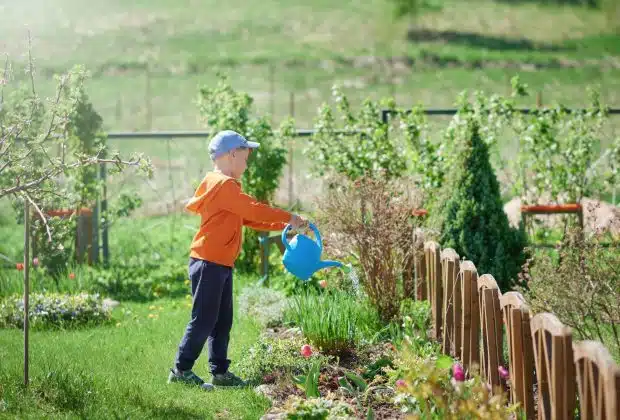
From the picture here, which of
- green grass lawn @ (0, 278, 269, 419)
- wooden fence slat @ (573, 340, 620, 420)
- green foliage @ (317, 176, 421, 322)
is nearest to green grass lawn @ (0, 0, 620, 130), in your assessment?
green grass lawn @ (0, 278, 269, 419)

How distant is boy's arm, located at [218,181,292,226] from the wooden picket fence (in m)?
1.14

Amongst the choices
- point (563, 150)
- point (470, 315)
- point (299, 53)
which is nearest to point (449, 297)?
point (470, 315)

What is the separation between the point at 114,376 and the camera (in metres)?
5.72

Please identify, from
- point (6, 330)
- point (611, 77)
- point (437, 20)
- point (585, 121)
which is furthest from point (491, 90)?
point (6, 330)

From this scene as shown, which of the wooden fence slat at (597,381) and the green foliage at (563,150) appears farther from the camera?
the green foliage at (563,150)

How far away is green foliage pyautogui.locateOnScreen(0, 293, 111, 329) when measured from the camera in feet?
24.3

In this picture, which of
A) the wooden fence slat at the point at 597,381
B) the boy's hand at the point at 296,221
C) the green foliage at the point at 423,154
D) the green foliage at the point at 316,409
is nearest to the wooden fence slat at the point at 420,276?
the boy's hand at the point at 296,221

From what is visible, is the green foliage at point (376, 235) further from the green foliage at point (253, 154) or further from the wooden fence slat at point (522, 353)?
the green foliage at point (253, 154)

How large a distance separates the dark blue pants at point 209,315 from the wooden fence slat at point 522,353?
1.82 metres

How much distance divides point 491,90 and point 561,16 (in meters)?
12.6

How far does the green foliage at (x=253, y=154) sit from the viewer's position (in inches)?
358

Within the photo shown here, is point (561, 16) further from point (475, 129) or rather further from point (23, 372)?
point (23, 372)

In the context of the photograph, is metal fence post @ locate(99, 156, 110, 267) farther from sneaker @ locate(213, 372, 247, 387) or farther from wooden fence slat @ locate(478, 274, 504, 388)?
Result: wooden fence slat @ locate(478, 274, 504, 388)

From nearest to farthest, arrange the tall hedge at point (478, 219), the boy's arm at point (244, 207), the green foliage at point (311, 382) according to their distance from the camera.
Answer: the green foliage at point (311, 382), the boy's arm at point (244, 207), the tall hedge at point (478, 219)
